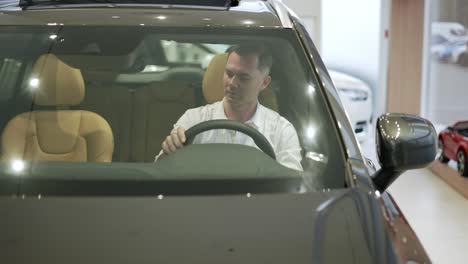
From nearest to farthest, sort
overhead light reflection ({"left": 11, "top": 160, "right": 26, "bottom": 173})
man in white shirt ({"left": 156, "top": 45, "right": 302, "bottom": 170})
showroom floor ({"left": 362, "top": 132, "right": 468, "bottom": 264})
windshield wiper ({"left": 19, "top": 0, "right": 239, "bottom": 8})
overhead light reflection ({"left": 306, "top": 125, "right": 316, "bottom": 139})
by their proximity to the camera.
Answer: overhead light reflection ({"left": 11, "top": 160, "right": 26, "bottom": 173})
overhead light reflection ({"left": 306, "top": 125, "right": 316, "bottom": 139})
man in white shirt ({"left": 156, "top": 45, "right": 302, "bottom": 170})
windshield wiper ({"left": 19, "top": 0, "right": 239, "bottom": 8})
showroom floor ({"left": 362, "top": 132, "right": 468, "bottom": 264})

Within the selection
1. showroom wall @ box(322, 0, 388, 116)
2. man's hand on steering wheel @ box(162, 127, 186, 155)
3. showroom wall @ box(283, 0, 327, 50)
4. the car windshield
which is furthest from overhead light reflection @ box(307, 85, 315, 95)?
showroom wall @ box(322, 0, 388, 116)

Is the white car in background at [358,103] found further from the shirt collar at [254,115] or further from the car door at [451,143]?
the shirt collar at [254,115]

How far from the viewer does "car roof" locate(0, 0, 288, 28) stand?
181 centimetres

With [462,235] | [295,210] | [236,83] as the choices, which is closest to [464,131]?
[462,235]

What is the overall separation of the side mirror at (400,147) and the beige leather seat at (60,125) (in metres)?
0.75

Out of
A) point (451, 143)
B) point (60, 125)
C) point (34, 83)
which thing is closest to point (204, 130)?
point (60, 125)

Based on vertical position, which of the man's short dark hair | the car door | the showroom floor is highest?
the man's short dark hair

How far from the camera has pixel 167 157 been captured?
5.43 feet

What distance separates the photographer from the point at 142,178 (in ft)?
5.04

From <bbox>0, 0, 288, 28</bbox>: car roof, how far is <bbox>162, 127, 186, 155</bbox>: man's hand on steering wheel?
0.30 m

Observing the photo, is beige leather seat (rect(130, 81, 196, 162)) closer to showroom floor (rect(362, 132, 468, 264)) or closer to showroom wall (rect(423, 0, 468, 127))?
showroom floor (rect(362, 132, 468, 264))

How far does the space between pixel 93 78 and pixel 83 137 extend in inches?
7.9

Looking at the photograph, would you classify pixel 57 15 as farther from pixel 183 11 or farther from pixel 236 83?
pixel 236 83

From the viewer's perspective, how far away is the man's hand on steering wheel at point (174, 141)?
175 centimetres
